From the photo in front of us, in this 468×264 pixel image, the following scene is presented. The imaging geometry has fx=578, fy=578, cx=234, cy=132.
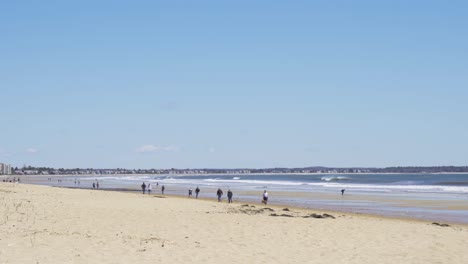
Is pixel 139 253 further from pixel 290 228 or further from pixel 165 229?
pixel 290 228

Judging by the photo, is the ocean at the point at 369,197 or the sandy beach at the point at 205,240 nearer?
the sandy beach at the point at 205,240

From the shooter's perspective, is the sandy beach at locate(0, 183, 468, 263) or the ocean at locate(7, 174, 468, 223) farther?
the ocean at locate(7, 174, 468, 223)

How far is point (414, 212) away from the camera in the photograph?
35.4 meters

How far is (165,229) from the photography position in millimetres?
18312

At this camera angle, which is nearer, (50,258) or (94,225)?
(50,258)

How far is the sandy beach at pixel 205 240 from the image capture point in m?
13.1

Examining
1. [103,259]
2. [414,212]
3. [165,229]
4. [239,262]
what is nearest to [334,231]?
[165,229]

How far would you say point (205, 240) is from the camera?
52.8ft

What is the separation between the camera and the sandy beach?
1311 centimetres

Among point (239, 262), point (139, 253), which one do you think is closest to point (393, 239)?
point (239, 262)

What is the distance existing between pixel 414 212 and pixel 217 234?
69.9ft

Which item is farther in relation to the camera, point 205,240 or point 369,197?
point 369,197

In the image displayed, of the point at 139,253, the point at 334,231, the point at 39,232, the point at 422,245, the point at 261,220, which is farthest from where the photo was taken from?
the point at 261,220

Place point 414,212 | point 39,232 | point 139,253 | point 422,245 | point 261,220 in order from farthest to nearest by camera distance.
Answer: point 414,212 < point 261,220 < point 422,245 < point 39,232 < point 139,253
